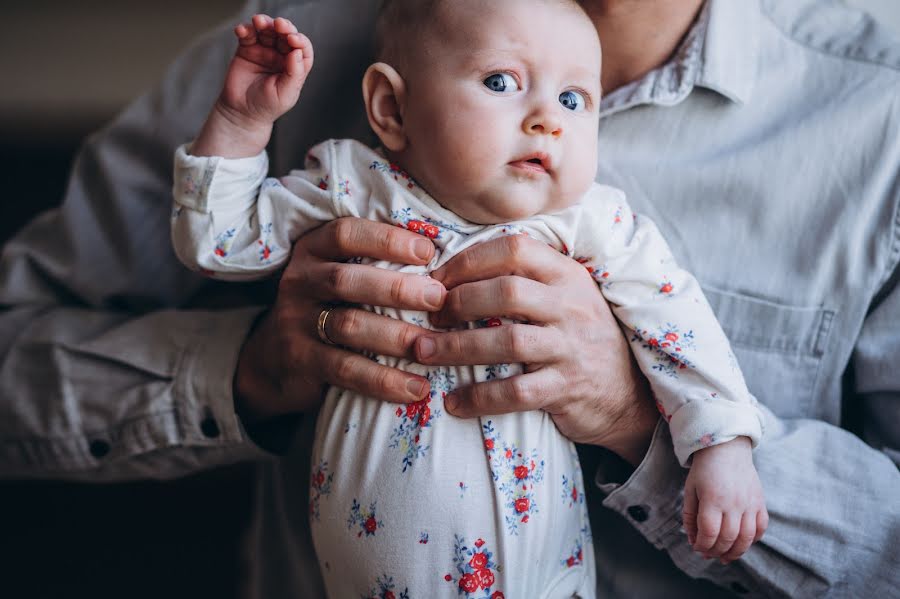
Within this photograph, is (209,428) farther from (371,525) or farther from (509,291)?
(509,291)

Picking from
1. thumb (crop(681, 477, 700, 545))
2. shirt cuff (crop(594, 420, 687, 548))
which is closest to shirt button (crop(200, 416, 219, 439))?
shirt cuff (crop(594, 420, 687, 548))

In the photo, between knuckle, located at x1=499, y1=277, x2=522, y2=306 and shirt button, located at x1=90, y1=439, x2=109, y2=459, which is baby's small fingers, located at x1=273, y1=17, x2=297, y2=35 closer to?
knuckle, located at x1=499, y1=277, x2=522, y2=306

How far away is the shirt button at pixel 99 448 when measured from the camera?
1154 millimetres

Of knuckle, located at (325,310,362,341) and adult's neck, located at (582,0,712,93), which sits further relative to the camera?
adult's neck, located at (582,0,712,93)

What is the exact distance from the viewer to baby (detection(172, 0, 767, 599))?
83 cm

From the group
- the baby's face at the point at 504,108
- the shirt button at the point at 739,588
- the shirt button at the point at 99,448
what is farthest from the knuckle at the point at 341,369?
the shirt button at the point at 739,588

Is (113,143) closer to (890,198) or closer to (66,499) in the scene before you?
(890,198)

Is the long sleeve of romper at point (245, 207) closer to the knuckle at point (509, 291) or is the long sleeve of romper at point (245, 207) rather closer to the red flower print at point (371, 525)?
the knuckle at point (509, 291)

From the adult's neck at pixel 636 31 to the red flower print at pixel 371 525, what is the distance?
2.25 ft

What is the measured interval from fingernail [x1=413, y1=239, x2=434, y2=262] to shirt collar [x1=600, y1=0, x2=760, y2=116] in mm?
373

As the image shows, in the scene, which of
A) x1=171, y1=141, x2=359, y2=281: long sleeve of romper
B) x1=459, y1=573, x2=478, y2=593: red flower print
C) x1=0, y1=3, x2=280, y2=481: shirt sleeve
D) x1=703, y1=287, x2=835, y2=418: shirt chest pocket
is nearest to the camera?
x1=459, y1=573, x2=478, y2=593: red flower print

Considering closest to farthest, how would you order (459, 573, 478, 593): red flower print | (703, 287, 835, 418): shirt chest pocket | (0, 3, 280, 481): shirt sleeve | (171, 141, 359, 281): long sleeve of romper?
(459, 573, 478, 593): red flower print, (171, 141, 359, 281): long sleeve of romper, (703, 287, 835, 418): shirt chest pocket, (0, 3, 280, 481): shirt sleeve

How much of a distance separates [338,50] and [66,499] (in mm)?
1672

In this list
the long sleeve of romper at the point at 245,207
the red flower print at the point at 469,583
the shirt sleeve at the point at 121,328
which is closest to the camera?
the red flower print at the point at 469,583
